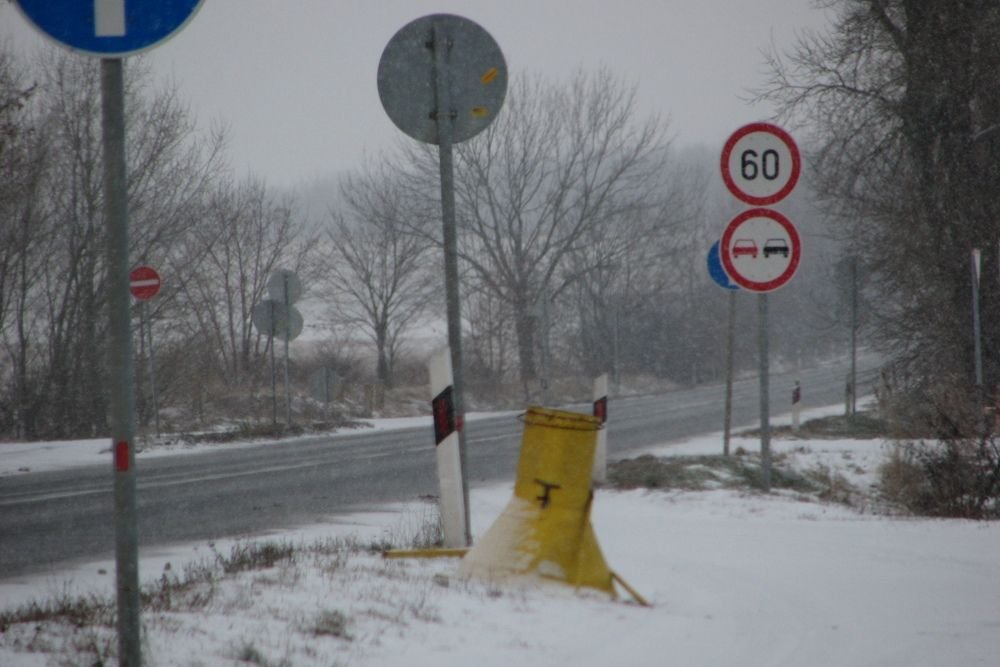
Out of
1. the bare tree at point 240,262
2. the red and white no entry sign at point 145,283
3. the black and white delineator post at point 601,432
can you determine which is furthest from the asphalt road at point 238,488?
the bare tree at point 240,262

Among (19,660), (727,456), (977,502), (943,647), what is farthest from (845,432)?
(19,660)

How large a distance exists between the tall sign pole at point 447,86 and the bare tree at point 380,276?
112ft

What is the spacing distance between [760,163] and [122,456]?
6.84 meters

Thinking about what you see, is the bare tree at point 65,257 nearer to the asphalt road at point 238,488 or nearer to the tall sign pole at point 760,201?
the asphalt road at point 238,488

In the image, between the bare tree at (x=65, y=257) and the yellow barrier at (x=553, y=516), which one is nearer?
the yellow barrier at (x=553, y=516)

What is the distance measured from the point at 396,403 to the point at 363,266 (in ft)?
33.3

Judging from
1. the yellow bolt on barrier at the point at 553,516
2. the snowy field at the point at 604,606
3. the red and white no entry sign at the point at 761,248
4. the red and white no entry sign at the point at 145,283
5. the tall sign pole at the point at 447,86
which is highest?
the tall sign pole at the point at 447,86

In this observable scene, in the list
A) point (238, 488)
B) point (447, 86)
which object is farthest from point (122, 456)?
point (238, 488)

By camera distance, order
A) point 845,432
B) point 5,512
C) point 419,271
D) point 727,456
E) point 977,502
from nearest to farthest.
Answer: point 977,502
point 5,512
point 727,456
point 845,432
point 419,271

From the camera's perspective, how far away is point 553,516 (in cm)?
526

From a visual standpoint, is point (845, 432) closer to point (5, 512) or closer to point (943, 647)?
point (5, 512)

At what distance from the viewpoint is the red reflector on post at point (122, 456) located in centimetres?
306

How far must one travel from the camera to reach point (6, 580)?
21.4ft

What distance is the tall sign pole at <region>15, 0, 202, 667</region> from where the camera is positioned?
3.07 metres
